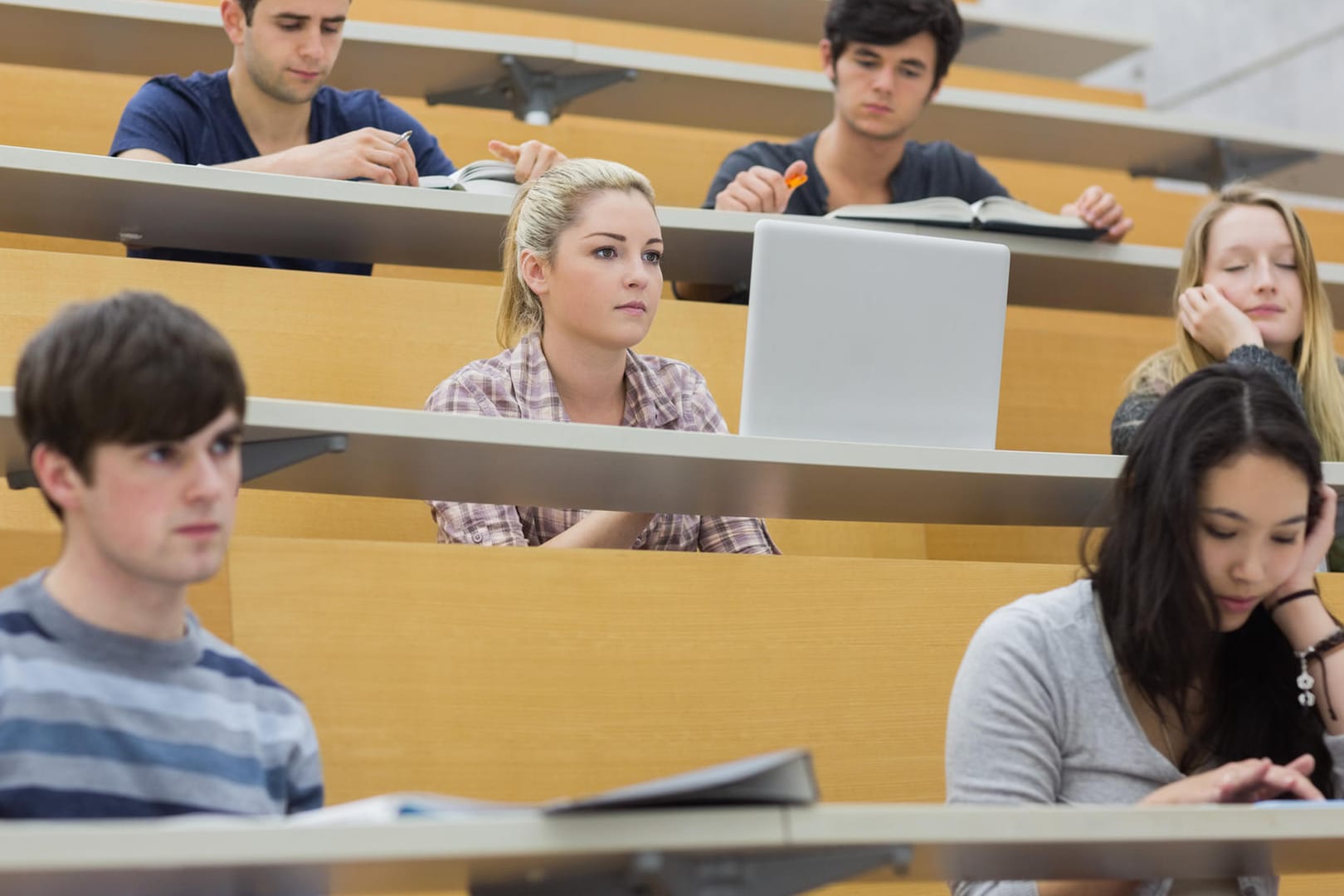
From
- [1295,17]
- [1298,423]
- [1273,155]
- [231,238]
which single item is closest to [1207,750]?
[1298,423]

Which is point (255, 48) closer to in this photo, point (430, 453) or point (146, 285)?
point (146, 285)

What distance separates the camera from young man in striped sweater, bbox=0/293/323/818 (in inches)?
35.3

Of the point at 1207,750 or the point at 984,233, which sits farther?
the point at 984,233

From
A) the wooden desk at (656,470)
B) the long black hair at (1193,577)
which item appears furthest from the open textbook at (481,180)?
the long black hair at (1193,577)

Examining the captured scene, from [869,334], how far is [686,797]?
0.77m

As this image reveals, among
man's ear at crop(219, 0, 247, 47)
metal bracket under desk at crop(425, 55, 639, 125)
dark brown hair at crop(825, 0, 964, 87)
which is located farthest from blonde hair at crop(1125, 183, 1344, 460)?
man's ear at crop(219, 0, 247, 47)

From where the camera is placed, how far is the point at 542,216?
5.84ft

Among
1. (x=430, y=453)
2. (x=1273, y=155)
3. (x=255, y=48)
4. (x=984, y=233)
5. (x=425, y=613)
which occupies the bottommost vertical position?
(x=425, y=613)

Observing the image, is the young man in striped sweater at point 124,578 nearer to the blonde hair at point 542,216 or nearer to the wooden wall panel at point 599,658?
the wooden wall panel at point 599,658

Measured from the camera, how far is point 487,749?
1.28 metres

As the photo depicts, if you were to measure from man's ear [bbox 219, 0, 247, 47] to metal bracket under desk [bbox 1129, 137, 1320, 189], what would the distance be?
1.76m

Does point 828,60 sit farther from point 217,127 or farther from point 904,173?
point 217,127

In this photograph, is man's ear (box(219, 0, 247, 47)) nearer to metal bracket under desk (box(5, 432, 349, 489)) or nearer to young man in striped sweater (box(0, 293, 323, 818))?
metal bracket under desk (box(5, 432, 349, 489))

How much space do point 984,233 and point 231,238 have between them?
0.94 metres
